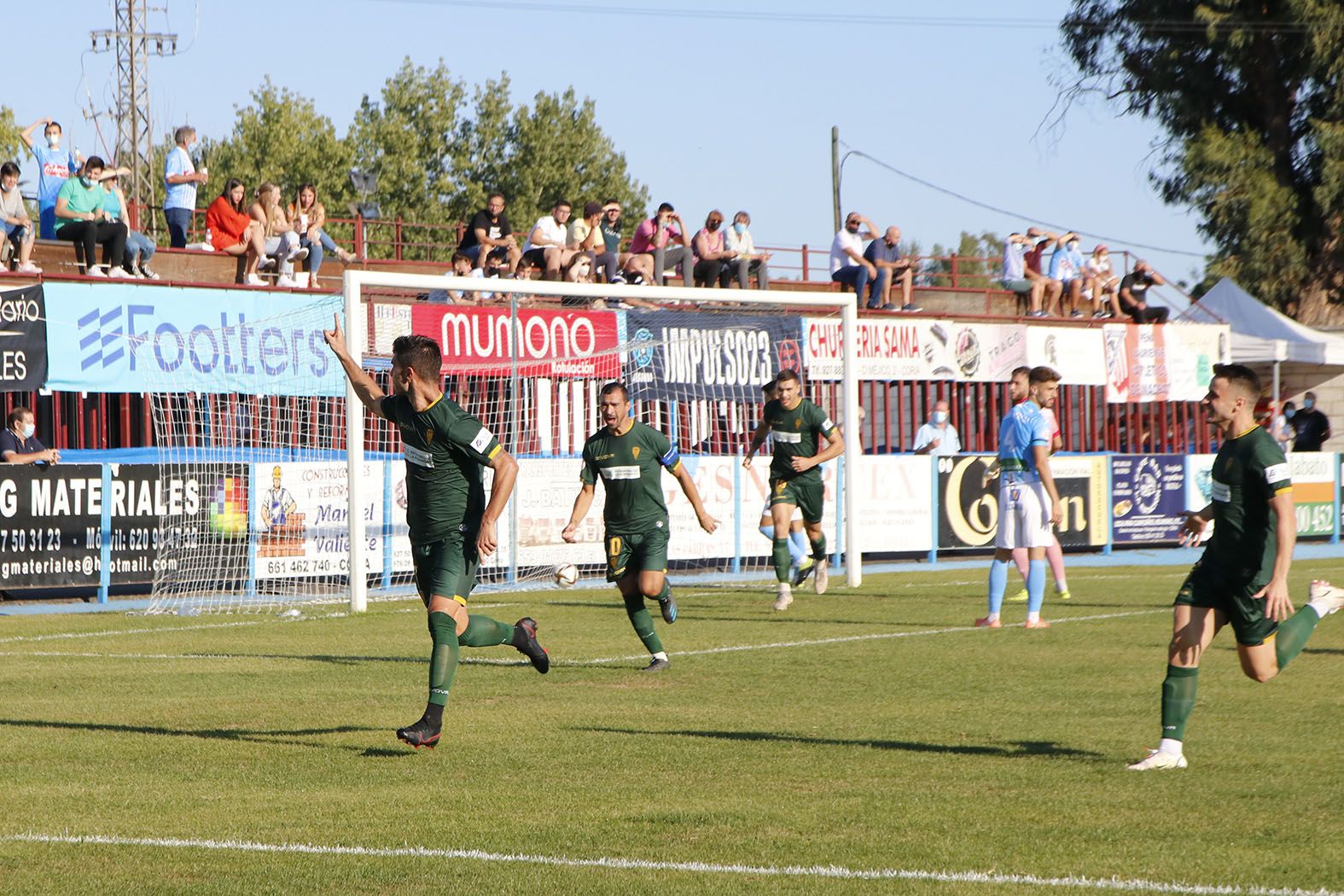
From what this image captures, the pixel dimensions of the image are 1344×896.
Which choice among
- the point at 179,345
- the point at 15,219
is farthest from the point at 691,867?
the point at 15,219

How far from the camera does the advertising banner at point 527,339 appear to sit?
69.2 feet

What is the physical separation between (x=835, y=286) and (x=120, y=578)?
16.0 meters

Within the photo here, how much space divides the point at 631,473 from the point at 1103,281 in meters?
22.9

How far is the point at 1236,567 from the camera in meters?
7.80

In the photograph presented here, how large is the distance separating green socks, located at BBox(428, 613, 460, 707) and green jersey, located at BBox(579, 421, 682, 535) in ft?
11.7

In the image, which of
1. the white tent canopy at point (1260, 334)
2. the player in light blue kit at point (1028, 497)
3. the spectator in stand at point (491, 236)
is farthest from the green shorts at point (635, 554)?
the white tent canopy at point (1260, 334)

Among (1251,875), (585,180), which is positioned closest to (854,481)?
(1251,875)

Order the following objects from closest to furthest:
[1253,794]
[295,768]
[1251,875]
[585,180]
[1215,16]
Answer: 1. [1251,875]
2. [1253,794]
3. [295,768]
4. [1215,16]
5. [585,180]

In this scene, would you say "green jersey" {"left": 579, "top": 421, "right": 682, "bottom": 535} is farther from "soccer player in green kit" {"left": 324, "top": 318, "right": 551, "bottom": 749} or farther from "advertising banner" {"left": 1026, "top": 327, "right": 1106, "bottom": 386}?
"advertising banner" {"left": 1026, "top": 327, "right": 1106, "bottom": 386}

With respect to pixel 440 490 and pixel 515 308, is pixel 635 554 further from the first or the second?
pixel 515 308

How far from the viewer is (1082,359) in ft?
96.4

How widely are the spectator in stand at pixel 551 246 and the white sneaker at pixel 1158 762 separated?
17026 millimetres

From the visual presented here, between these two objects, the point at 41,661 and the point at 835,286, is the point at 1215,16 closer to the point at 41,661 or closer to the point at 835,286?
the point at 835,286

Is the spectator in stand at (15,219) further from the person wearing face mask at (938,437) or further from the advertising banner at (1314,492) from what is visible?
the advertising banner at (1314,492)
